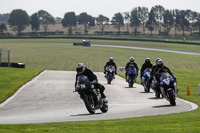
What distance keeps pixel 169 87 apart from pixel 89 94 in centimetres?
381

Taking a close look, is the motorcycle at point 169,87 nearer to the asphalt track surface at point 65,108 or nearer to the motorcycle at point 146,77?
the asphalt track surface at point 65,108

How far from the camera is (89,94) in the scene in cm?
1442

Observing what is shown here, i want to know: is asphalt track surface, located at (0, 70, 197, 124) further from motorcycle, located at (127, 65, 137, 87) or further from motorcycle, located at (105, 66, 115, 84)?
motorcycle, located at (105, 66, 115, 84)

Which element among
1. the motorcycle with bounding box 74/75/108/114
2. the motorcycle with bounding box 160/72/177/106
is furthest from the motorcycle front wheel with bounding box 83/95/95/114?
the motorcycle with bounding box 160/72/177/106

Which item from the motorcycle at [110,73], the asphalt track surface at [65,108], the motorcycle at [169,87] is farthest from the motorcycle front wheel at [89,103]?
the motorcycle at [110,73]

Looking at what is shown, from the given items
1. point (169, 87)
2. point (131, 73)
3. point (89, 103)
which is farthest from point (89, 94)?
point (131, 73)

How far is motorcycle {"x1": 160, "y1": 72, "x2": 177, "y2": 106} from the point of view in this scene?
16.6 m

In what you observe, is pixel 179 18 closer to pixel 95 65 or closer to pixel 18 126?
pixel 95 65

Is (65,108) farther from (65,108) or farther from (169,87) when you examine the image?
(169,87)

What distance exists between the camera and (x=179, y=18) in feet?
600

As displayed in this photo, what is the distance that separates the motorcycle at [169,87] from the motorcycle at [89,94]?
2937 mm

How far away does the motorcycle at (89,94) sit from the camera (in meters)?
14.0

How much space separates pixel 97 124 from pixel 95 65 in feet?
159

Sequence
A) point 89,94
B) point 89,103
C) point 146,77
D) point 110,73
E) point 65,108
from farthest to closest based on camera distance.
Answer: point 110,73 → point 146,77 → point 65,108 → point 89,94 → point 89,103
